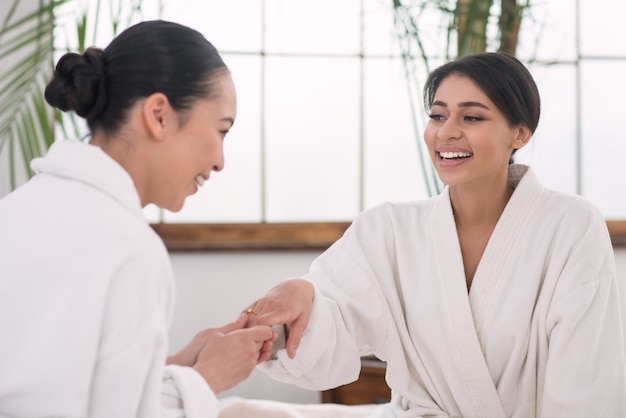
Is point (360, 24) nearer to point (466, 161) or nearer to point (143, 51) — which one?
point (466, 161)

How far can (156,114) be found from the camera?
4.10ft

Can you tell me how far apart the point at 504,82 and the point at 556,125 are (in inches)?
72.0

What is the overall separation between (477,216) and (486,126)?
22 cm

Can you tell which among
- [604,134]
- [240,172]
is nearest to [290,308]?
[240,172]

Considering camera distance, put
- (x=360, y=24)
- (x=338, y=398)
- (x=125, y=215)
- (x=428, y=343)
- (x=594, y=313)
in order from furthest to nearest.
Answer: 1. (x=360, y=24)
2. (x=338, y=398)
3. (x=428, y=343)
4. (x=594, y=313)
5. (x=125, y=215)

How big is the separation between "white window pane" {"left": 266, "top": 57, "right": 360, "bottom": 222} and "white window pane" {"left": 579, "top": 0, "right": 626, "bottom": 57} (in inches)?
39.4

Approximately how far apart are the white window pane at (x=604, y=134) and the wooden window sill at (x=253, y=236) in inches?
11.8

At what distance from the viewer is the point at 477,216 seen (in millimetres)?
1976

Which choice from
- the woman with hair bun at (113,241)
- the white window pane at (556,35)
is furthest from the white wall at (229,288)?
the woman with hair bun at (113,241)

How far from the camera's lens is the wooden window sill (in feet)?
10.6

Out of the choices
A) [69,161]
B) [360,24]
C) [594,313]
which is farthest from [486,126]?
[360,24]

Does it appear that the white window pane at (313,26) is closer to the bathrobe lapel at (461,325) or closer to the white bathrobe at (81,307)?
the bathrobe lapel at (461,325)

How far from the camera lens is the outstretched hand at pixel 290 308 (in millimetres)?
1718

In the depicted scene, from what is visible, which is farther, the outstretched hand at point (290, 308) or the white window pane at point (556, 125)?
the white window pane at point (556, 125)
